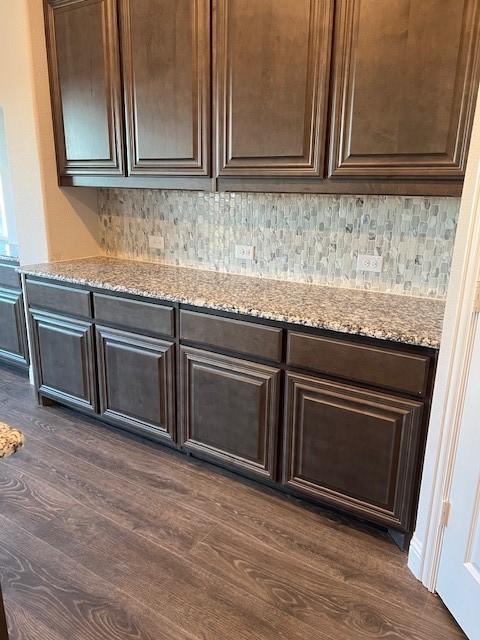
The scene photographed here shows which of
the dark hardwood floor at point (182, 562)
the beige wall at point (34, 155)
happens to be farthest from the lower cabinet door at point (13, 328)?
the dark hardwood floor at point (182, 562)

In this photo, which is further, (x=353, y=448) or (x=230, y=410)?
(x=230, y=410)

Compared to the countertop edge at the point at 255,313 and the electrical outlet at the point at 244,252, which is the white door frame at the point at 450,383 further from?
the electrical outlet at the point at 244,252

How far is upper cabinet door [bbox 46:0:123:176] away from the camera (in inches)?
98.5

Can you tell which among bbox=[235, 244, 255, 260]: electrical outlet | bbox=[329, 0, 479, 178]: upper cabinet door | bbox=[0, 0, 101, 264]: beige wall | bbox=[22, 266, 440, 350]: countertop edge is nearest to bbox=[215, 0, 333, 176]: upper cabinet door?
bbox=[329, 0, 479, 178]: upper cabinet door

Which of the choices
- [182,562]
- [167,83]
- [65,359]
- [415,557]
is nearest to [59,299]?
[65,359]

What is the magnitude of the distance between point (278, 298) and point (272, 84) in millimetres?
936

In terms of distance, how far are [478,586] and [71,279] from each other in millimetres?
2306

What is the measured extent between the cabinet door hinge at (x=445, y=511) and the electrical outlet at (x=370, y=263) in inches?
43.4

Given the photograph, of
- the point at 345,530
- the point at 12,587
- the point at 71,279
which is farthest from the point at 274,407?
the point at 71,279

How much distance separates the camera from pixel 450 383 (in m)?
1.57

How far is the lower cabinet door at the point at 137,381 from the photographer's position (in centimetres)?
243

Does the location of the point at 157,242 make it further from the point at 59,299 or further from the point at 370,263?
the point at 370,263

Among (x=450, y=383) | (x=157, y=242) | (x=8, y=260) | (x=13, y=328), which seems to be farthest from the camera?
(x=13, y=328)

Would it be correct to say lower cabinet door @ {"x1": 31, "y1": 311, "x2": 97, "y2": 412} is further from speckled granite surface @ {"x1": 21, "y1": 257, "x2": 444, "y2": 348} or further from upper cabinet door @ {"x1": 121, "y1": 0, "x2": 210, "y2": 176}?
upper cabinet door @ {"x1": 121, "y1": 0, "x2": 210, "y2": 176}
